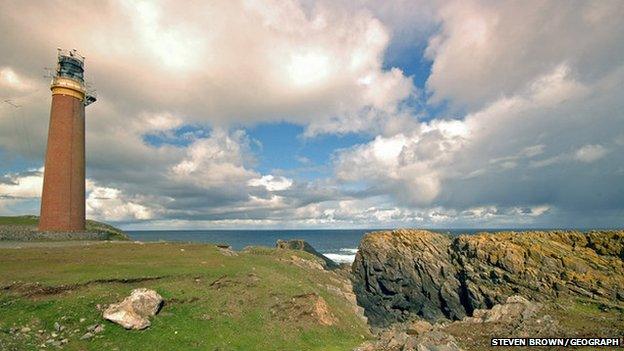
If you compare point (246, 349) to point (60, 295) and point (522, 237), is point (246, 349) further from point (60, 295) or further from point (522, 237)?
point (522, 237)

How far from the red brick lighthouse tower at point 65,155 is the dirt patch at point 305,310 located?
38.4m

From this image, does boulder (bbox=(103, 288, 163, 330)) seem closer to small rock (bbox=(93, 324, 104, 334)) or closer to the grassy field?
the grassy field

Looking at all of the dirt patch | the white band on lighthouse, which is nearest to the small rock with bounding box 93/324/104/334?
the dirt patch

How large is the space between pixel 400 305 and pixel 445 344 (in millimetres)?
42651

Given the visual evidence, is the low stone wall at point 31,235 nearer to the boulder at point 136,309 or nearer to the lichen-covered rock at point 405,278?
the boulder at point 136,309

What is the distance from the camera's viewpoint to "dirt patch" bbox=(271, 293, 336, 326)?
1315 inches

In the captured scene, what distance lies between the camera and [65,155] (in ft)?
169

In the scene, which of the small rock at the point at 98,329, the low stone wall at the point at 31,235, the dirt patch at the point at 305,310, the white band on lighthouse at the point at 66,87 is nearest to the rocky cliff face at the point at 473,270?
the dirt patch at the point at 305,310

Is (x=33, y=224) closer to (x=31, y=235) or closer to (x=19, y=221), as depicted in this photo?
(x=19, y=221)

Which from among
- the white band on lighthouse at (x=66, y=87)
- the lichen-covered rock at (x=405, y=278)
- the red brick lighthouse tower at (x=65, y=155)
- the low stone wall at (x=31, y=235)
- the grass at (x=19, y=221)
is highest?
the white band on lighthouse at (x=66, y=87)

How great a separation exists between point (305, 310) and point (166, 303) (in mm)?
13160

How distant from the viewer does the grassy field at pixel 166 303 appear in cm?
2525

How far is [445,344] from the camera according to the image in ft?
89.9

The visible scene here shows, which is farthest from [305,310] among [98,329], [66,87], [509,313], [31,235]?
[66,87]
